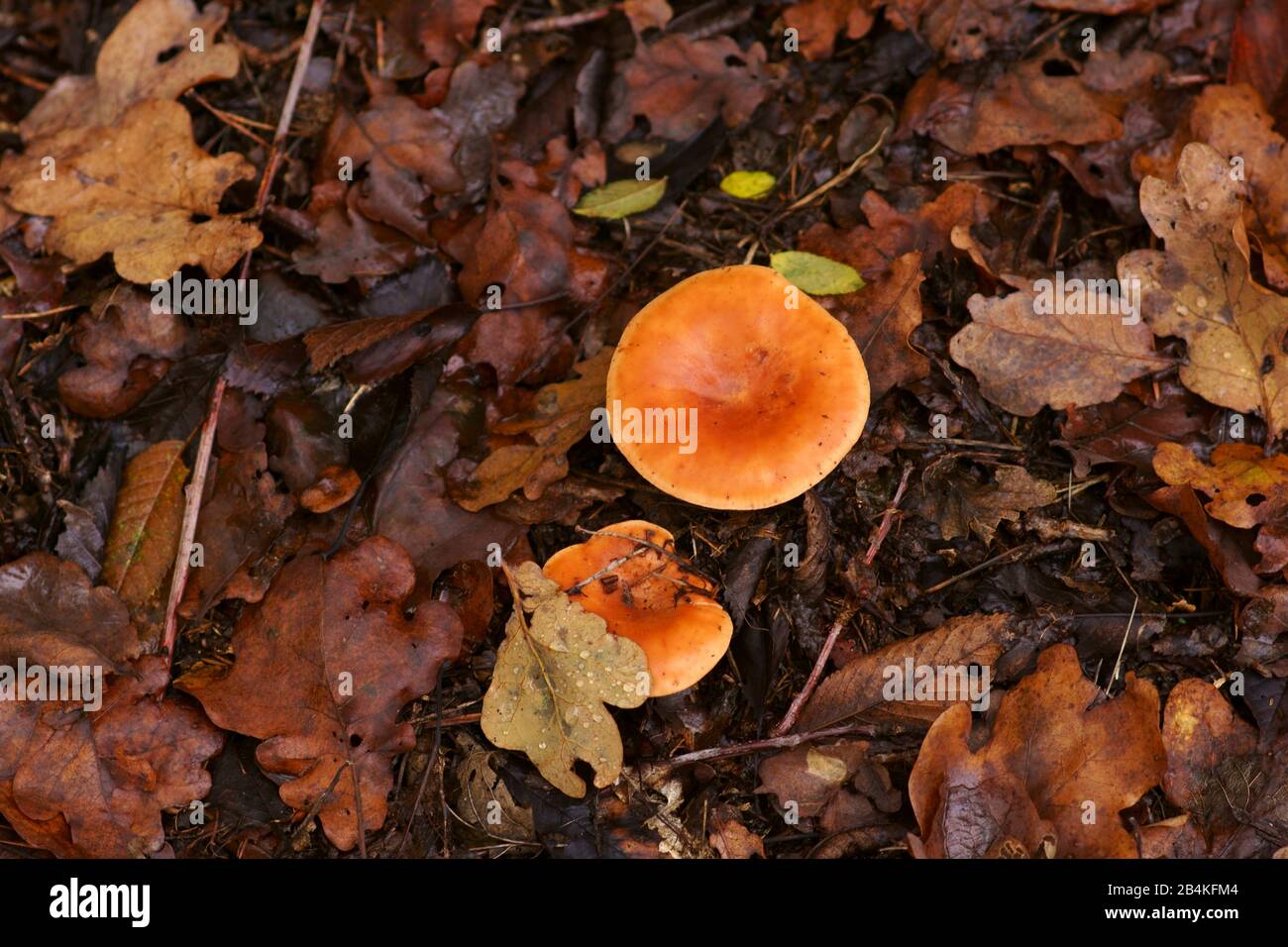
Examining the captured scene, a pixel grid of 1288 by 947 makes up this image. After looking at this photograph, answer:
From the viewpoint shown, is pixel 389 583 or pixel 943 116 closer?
pixel 389 583

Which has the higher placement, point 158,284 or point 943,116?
point 943,116

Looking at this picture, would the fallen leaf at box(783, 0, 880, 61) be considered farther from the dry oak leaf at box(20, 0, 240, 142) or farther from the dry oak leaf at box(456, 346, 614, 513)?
the dry oak leaf at box(20, 0, 240, 142)

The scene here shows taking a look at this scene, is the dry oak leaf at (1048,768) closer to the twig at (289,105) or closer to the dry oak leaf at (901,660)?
the dry oak leaf at (901,660)

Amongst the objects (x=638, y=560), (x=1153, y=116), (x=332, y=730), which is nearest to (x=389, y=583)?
(x=332, y=730)

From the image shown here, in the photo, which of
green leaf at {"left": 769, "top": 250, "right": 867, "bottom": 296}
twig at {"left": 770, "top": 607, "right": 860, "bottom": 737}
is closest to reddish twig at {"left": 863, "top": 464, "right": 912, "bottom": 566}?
twig at {"left": 770, "top": 607, "right": 860, "bottom": 737}

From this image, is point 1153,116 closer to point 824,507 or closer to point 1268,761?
point 824,507

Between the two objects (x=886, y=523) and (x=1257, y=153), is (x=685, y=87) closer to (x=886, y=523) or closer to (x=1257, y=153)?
(x=886, y=523)
